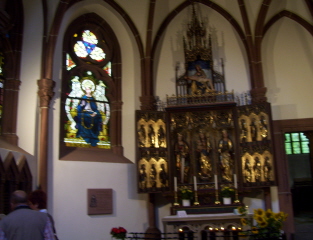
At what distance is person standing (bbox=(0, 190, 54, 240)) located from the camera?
3.87 m

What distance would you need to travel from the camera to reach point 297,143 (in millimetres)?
19562

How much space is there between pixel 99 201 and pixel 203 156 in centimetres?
310

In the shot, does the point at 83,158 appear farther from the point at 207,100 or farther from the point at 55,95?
the point at 207,100

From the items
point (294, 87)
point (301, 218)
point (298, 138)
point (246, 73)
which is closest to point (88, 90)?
point (246, 73)

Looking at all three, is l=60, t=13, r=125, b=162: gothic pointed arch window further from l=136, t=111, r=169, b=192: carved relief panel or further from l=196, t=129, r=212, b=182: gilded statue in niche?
l=196, t=129, r=212, b=182: gilded statue in niche

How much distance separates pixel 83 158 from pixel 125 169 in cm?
124

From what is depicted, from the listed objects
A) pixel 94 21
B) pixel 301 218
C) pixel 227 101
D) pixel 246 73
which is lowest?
pixel 301 218

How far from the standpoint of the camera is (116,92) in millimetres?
11578

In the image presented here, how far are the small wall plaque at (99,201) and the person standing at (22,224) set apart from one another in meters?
5.97

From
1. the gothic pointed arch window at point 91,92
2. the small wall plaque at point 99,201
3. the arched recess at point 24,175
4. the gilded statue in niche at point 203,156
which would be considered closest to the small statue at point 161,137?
the gilded statue in niche at point 203,156

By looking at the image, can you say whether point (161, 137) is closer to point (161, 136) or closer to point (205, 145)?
point (161, 136)

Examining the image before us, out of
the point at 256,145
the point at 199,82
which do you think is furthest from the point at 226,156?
the point at 199,82

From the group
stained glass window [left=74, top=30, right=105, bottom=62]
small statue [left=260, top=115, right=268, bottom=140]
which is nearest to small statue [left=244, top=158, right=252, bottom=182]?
small statue [left=260, top=115, right=268, bottom=140]

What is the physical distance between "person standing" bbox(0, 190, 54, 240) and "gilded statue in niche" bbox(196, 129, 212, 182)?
23.5 feet
